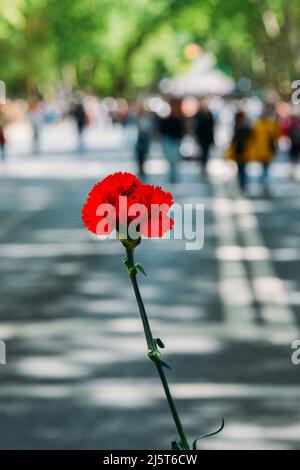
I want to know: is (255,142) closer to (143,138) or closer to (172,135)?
(172,135)

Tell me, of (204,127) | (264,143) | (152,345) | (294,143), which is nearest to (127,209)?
(152,345)

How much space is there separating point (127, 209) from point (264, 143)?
2106cm

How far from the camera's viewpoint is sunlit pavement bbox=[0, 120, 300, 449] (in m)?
7.54

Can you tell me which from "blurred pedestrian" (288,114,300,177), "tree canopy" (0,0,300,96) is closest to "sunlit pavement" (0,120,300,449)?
"blurred pedestrian" (288,114,300,177)

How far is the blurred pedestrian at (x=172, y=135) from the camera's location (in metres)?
26.8

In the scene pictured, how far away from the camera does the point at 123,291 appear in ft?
43.1

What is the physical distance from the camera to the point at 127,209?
3.46 metres

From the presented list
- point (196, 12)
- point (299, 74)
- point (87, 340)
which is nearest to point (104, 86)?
point (196, 12)

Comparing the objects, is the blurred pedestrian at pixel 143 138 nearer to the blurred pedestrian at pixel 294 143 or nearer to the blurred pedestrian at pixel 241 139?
the blurred pedestrian at pixel 294 143

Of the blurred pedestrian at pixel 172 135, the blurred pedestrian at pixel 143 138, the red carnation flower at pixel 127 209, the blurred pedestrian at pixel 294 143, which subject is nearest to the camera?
the red carnation flower at pixel 127 209

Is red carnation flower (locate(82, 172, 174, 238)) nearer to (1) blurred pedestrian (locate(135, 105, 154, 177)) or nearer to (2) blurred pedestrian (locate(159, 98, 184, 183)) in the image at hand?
(2) blurred pedestrian (locate(159, 98, 184, 183))

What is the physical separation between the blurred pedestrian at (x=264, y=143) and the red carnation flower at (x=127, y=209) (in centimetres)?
2074

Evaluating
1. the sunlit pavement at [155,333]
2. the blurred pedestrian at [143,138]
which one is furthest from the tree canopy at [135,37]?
the sunlit pavement at [155,333]

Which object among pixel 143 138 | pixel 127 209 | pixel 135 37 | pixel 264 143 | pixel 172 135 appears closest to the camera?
pixel 127 209
